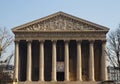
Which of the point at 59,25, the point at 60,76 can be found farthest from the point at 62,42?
the point at 60,76

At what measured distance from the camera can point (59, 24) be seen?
287 feet

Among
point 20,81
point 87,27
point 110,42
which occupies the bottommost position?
point 20,81

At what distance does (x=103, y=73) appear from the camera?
8650cm

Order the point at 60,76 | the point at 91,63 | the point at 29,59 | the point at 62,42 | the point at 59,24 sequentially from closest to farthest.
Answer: the point at 29,59, the point at 91,63, the point at 59,24, the point at 60,76, the point at 62,42

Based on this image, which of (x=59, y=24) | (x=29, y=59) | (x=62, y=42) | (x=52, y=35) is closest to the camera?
(x=29, y=59)

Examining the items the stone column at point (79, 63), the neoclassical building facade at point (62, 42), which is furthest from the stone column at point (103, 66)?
the stone column at point (79, 63)

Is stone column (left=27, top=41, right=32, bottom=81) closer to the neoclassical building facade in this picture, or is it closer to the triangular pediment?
the neoclassical building facade

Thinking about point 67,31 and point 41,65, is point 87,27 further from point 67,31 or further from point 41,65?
point 41,65

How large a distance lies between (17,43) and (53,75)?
10.2m

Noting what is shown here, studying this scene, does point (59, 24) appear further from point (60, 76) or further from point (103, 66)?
point (103, 66)

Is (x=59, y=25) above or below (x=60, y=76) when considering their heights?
above

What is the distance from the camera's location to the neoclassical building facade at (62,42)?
86562 millimetres

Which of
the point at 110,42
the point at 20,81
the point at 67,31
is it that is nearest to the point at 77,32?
the point at 67,31

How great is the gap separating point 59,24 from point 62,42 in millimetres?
4501
